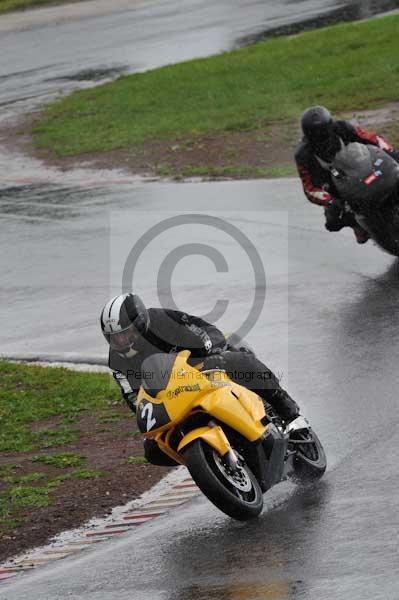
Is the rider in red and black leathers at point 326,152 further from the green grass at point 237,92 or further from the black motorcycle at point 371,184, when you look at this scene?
the green grass at point 237,92

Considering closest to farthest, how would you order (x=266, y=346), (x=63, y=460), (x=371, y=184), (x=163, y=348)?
1. (x=163, y=348)
2. (x=63, y=460)
3. (x=266, y=346)
4. (x=371, y=184)

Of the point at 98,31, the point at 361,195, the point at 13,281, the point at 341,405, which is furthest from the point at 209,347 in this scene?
the point at 98,31

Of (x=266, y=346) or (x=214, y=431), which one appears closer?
(x=214, y=431)

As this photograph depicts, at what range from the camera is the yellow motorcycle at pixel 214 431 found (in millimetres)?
8516

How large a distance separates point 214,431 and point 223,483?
0.35 metres

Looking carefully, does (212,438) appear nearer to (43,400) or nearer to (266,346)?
(43,400)

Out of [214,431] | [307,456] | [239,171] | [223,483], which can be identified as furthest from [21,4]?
[223,483]

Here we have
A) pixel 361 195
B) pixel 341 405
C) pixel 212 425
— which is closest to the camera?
pixel 212 425

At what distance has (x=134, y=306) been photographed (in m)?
9.20

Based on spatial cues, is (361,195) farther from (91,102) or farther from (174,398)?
(91,102)

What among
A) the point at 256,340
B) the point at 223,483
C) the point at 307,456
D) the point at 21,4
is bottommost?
the point at 21,4

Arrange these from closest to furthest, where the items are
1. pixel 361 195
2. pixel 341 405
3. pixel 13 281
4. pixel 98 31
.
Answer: pixel 341 405
pixel 361 195
pixel 13 281
pixel 98 31

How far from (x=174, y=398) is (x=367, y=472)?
1.61m

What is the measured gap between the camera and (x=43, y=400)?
12.6m
